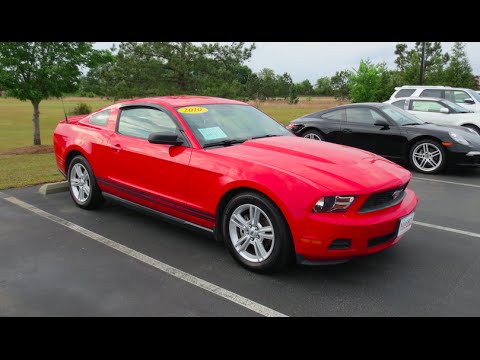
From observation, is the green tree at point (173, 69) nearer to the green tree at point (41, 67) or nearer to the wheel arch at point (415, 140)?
the green tree at point (41, 67)

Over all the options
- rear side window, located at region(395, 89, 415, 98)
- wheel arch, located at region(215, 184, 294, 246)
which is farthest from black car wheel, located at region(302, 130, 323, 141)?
wheel arch, located at region(215, 184, 294, 246)

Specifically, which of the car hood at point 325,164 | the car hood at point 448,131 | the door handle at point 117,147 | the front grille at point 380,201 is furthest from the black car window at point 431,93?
the door handle at point 117,147

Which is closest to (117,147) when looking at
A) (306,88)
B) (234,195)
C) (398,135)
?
(234,195)

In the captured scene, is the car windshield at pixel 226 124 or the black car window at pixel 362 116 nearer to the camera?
the car windshield at pixel 226 124

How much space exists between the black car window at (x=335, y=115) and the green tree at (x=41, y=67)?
30.5 feet

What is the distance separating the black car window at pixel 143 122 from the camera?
4625mm

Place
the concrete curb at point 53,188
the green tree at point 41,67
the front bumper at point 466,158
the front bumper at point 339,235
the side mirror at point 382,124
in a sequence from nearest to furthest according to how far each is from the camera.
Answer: the front bumper at point 339,235, the concrete curb at point 53,188, the front bumper at point 466,158, the side mirror at point 382,124, the green tree at point 41,67

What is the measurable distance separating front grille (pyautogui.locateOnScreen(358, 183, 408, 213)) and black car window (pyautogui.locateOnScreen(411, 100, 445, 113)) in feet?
26.6

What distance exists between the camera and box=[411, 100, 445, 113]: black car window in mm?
10953

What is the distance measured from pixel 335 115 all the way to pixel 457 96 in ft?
19.3

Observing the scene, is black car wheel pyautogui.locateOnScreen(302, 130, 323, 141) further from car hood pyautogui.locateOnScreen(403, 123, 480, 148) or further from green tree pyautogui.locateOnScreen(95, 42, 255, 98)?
green tree pyautogui.locateOnScreen(95, 42, 255, 98)
